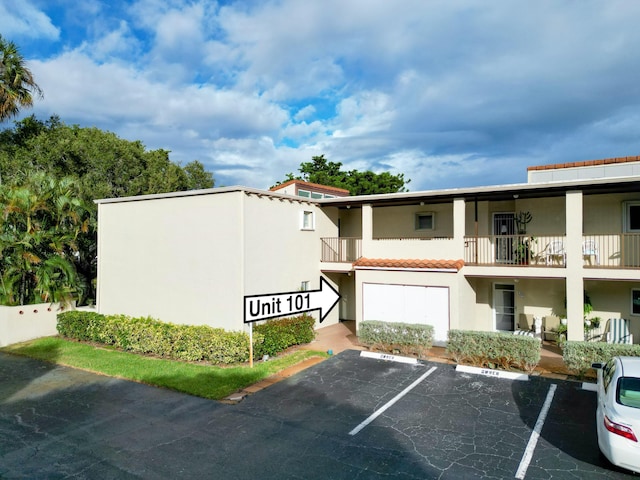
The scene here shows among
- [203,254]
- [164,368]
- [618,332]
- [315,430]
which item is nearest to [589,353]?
[618,332]

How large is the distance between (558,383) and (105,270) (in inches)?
648

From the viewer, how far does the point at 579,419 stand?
8.42 metres

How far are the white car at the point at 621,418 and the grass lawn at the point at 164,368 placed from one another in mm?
7515

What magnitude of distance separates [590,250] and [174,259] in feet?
46.2

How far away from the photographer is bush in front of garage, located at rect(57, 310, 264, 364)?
12.8m

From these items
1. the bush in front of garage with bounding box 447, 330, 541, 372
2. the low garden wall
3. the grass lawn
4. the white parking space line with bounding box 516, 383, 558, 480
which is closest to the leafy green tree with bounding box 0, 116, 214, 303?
the low garden wall

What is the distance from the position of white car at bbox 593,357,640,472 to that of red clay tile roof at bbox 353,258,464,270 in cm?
767

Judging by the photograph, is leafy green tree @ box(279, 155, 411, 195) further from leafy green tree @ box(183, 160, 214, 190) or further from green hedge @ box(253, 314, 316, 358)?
green hedge @ box(253, 314, 316, 358)

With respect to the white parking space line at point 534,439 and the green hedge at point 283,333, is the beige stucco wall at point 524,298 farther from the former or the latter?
the green hedge at point 283,333

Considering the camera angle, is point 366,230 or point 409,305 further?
point 366,230

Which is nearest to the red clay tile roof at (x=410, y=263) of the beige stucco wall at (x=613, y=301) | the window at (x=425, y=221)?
the window at (x=425, y=221)

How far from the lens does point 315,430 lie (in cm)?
820

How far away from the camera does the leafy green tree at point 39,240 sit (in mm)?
16641

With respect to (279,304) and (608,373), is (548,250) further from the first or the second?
(279,304)
